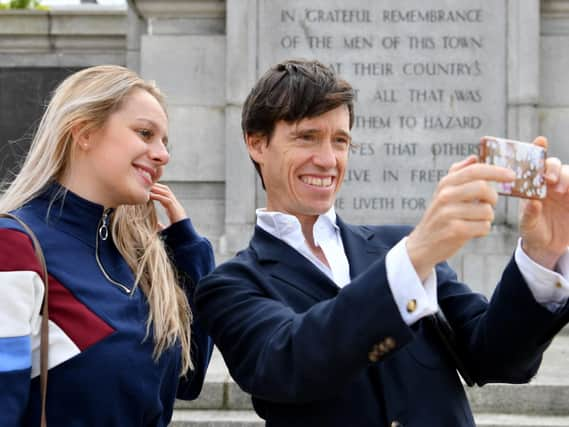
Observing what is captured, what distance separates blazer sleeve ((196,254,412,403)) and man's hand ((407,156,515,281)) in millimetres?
153

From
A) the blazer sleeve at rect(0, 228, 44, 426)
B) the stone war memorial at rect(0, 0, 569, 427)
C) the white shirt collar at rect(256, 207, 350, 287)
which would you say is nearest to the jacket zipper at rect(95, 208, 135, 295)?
the blazer sleeve at rect(0, 228, 44, 426)

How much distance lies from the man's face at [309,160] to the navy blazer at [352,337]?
12 cm

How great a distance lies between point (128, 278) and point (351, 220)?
5837 mm

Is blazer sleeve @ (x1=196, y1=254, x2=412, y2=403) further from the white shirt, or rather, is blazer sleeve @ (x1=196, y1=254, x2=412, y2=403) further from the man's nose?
the man's nose

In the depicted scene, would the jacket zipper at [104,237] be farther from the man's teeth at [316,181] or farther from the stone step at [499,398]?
the stone step at [499,398]

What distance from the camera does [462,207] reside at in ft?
5.39

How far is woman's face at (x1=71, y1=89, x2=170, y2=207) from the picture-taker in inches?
104

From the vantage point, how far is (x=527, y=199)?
6.13 ft

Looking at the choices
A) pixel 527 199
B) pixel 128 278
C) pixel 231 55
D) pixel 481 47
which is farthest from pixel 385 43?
pixel 527 199

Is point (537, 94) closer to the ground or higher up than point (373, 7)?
closer to the ground

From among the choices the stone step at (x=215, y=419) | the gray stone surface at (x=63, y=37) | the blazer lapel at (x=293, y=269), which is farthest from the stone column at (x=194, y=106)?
the blazer lapel at (x=293, y=269)

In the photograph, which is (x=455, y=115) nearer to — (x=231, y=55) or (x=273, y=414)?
(x=231, y=55)

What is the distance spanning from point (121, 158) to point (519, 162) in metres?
1.31

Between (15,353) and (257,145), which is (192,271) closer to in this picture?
(257,145)
